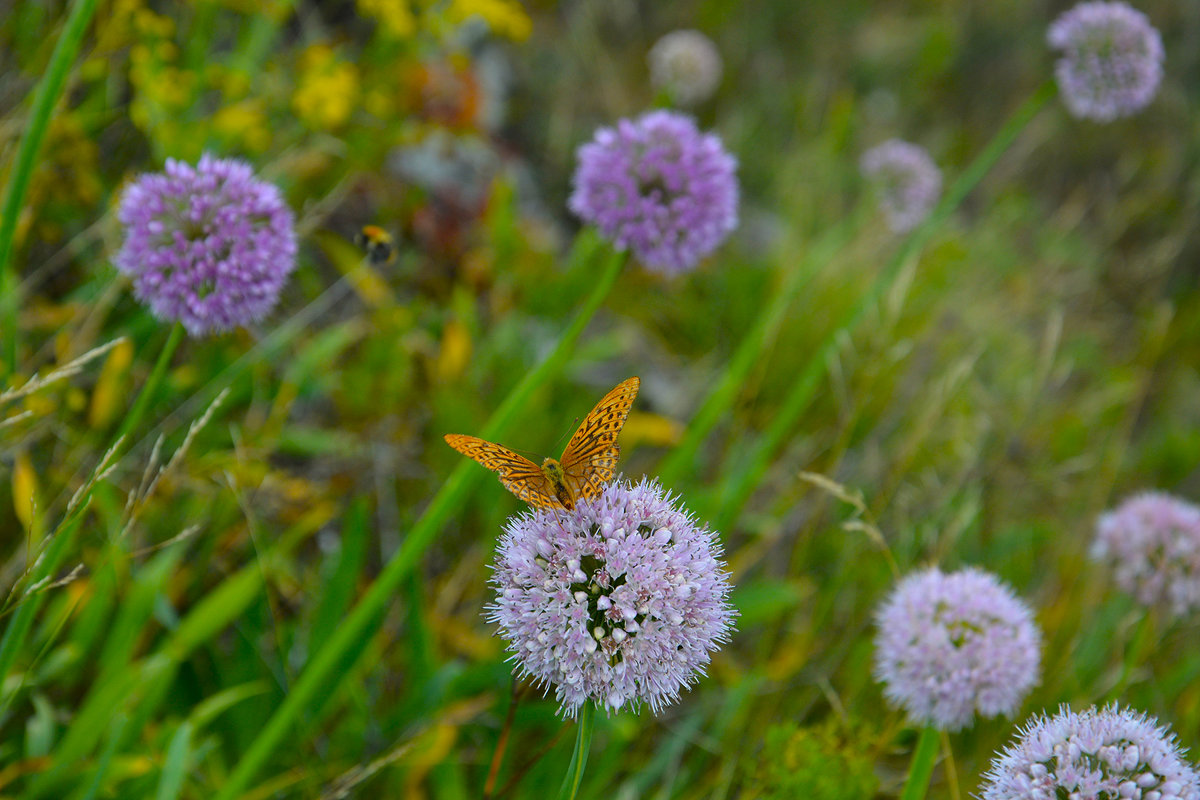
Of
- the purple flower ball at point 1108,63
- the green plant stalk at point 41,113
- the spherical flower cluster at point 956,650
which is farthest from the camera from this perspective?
the purple flower ball at point 1108,63

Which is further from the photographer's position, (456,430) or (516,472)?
(456,430)

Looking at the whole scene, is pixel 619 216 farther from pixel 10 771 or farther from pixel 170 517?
pixel 10 771

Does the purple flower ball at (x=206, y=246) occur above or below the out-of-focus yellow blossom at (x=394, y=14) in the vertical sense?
below

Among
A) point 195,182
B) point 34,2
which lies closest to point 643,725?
point 195,182

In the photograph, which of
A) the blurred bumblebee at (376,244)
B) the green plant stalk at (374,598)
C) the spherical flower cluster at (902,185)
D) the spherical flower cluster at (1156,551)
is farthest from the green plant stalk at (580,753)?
the spherical flower cluster at (902,185)

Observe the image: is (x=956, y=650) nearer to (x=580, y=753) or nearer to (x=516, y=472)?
(x=580, y=753)

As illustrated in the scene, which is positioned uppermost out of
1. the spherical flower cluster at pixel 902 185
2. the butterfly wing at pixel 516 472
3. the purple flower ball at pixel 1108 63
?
the purple flower ball at pixel 1108 63

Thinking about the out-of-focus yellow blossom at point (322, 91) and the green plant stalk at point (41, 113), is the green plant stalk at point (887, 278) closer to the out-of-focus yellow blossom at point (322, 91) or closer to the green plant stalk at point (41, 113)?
the green plant stalk at point (41, 113)

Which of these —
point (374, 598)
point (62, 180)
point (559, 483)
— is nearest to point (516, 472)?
point (559, 483)
